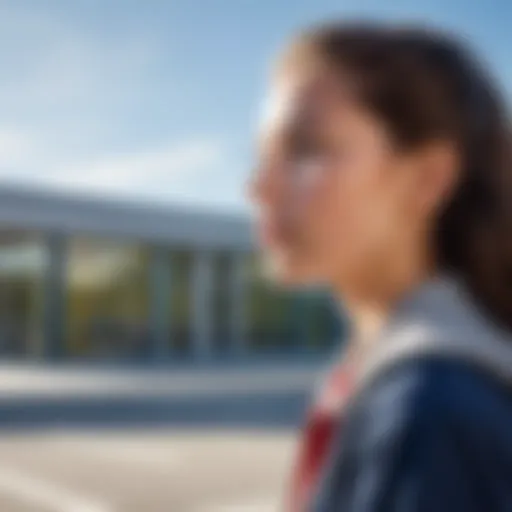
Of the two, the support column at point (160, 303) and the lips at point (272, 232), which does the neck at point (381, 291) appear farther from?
the support column at point (160, 303)

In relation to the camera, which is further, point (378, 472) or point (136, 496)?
point (136, 496)

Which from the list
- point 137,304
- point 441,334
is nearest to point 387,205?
point 441,334

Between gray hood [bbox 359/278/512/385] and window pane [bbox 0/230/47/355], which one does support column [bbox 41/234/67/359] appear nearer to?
window pane [bbox 0/230/47/355]

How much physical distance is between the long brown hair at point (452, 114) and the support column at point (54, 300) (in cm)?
2008

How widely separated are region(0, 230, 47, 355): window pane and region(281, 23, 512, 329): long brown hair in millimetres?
20103

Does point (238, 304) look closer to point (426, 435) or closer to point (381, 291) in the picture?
point (381, 291)

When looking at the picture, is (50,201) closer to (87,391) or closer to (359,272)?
(87,391)

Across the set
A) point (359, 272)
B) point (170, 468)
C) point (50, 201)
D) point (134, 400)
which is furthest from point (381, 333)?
point (50, 201)

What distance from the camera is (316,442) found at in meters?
0.81

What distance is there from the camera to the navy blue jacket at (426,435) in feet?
2.20

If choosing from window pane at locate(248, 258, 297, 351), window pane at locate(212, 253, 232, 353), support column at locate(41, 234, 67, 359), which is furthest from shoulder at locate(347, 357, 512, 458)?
window pane at locate(248, 258, 297, 351)

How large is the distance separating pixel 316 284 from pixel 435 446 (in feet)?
0.80

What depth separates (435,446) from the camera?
67 centimetres

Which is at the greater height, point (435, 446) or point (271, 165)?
point (271, 165)
